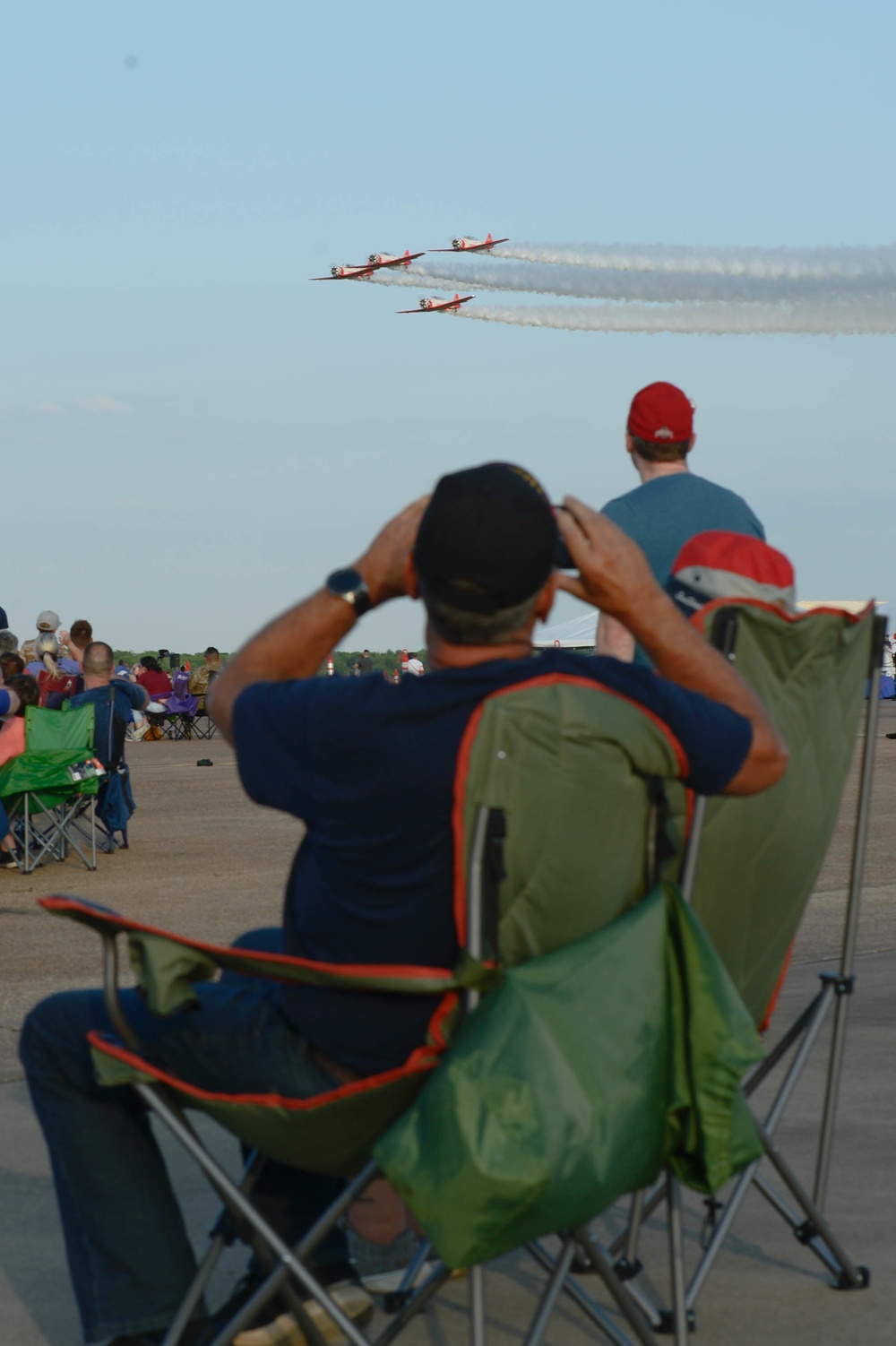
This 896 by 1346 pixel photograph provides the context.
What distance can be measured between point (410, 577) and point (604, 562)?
31cm

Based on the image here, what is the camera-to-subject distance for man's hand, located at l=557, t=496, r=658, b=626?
2801 mm

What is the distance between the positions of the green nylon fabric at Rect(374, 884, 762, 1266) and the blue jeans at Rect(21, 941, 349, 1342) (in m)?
0.59

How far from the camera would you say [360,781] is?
2664 millimetres

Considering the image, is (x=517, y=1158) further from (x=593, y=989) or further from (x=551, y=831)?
(x=551, y=831)

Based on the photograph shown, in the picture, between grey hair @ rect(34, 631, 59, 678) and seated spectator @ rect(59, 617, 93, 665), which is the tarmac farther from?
grey hair @ rect(34, 631, 59, 678)

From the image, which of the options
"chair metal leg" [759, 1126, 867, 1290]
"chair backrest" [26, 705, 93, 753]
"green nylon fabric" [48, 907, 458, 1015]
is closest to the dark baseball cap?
"green nylon fabric" [48, 907, 458, 1015]

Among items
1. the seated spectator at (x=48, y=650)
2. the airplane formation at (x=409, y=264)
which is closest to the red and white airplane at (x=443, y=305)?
the airplane formation at (x=409, y=264)

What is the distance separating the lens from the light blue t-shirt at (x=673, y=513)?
4.80 metres

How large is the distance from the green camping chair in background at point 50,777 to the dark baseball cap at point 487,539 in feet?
30.1

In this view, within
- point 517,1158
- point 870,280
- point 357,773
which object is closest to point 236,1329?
point 517,1158

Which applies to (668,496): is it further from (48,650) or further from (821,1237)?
(48,650)

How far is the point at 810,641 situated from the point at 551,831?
0.84 meters

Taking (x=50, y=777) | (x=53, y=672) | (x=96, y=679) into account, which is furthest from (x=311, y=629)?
(x=53, y=672)

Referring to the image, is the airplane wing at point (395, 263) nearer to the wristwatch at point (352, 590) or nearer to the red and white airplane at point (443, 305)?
the red and white airplane at point (443, 305)
